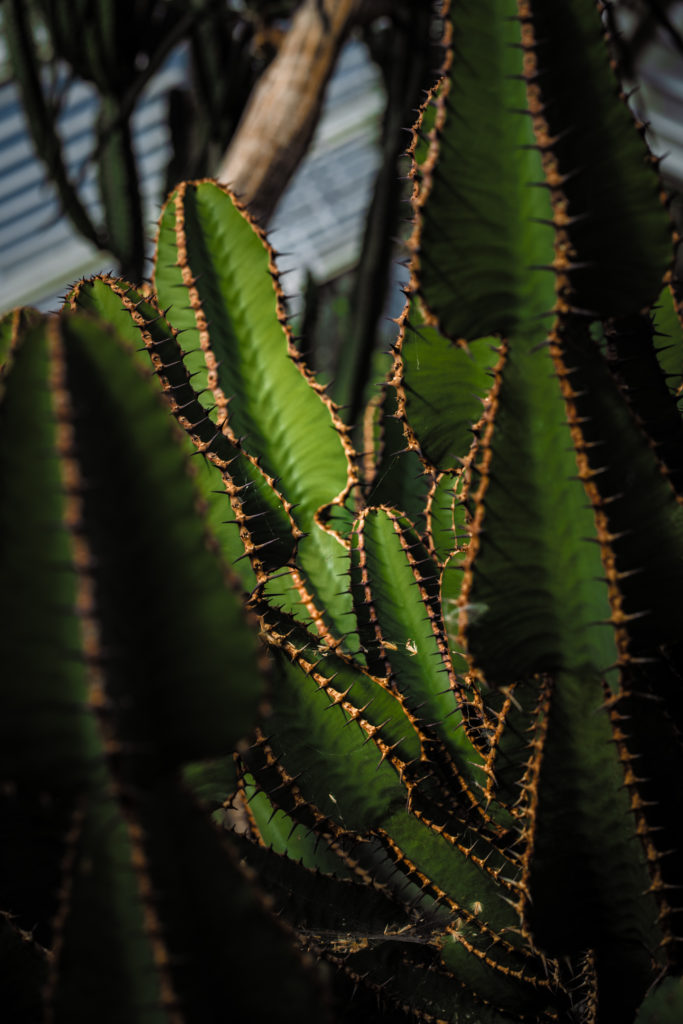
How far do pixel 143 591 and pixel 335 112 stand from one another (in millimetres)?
6429

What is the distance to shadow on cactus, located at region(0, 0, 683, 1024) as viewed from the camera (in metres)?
0.38

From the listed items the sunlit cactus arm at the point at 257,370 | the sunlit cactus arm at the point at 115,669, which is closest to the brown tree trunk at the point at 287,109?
the sunlit cactus arm at the point at 257,370

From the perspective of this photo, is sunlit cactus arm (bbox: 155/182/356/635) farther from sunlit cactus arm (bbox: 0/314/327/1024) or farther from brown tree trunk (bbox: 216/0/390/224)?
brown tree trunk (bbox: 216/0/390/224)

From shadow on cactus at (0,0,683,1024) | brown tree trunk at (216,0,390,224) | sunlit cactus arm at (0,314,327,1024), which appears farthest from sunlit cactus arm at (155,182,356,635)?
brown tree trunk at (216,0,390,224)

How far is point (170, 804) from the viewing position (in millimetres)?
390

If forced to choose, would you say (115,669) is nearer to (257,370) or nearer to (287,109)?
(257,370)

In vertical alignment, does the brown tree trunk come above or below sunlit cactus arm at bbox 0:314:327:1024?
above

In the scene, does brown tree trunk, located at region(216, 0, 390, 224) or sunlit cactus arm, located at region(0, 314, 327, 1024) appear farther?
brown tree trunk, located at region(216, 0, 390, 224)

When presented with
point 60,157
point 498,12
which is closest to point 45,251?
point 60,157

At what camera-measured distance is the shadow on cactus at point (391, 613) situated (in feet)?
1.26

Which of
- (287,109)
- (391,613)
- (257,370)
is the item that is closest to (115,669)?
(391,613)

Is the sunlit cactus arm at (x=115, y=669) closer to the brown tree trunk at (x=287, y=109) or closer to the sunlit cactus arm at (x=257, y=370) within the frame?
the sunlit cactus arm at (x=257, y=370)

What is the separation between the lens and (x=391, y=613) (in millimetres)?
768

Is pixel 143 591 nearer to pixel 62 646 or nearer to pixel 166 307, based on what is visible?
pixel 62 646
